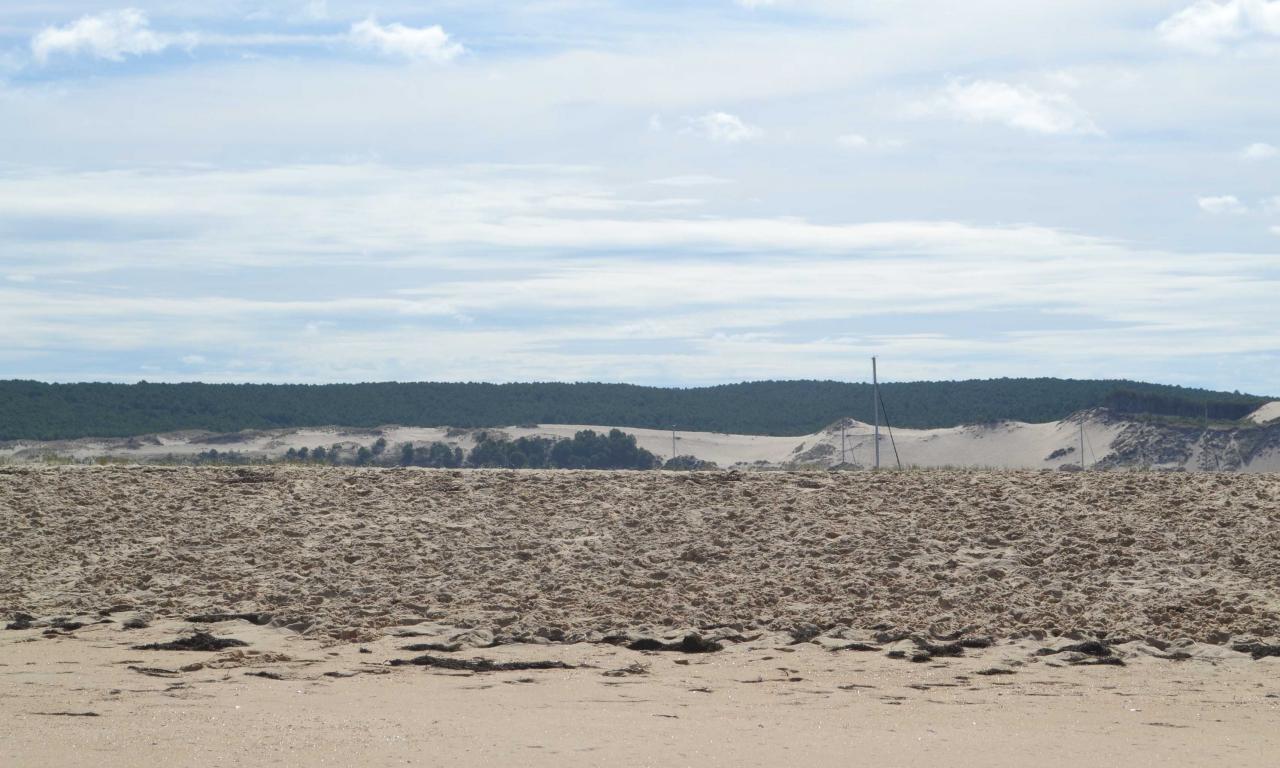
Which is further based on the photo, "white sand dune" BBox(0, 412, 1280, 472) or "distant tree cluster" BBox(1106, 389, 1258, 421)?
"distant tree cluster" BBox(1106, 389, 1258, 421)

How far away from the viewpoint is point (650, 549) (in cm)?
1611

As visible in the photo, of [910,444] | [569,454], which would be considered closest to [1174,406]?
[910,444]

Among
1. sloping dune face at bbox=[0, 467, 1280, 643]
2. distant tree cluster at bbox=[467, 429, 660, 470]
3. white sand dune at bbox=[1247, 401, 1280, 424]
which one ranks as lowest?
sloping dune face at bbox=[0, 467, 1280, 643]

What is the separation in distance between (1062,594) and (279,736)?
815cm

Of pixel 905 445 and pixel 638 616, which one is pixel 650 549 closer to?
pixel 638 616

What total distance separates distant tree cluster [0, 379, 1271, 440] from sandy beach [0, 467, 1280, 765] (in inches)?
1398

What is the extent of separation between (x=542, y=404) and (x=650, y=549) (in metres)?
54.9

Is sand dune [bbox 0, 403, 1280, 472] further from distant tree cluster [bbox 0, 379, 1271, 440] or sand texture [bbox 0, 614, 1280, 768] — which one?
sand texture [bbox 0, 614, 1280, 768]

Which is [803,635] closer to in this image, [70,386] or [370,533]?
[370,533]

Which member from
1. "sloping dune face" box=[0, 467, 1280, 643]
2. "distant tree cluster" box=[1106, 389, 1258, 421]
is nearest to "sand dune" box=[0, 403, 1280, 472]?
"distant tree cluster" box=[1106, 389, 1258, 421]

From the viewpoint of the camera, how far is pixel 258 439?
1912 inches

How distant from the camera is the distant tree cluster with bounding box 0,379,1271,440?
57.0 m

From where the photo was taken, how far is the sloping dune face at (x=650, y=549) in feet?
45.3

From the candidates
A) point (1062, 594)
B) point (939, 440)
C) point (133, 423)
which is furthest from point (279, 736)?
point (133, 423)
